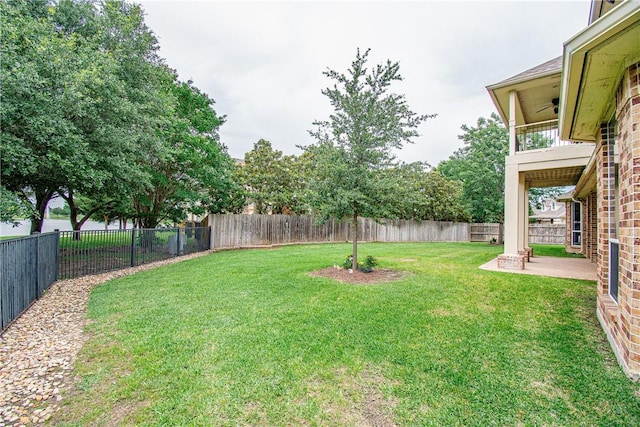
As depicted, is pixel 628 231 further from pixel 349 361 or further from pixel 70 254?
pixel 70 254

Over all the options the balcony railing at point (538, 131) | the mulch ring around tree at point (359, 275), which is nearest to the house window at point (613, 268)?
the mulch ring around tree at point (359, 275)

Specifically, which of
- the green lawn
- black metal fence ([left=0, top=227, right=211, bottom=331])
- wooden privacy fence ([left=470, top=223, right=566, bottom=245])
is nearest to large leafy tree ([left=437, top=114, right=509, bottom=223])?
wooden privacy fence ([left=470, top=223, right=566, bottom=245])

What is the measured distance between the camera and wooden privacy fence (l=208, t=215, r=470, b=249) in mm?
13922

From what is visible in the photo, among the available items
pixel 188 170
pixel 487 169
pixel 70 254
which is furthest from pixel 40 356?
pixel 487 169

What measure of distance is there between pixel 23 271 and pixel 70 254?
2.86 meters

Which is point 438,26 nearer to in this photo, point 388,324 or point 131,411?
point 388,324

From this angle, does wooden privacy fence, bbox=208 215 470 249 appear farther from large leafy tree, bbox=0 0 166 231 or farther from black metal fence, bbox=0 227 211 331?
large leafy tree, bbox=0 0 166 231

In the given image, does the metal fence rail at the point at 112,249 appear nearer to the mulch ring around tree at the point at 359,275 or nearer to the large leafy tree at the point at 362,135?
the mulch ring around tree at the point at 359,275

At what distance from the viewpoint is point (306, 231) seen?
16.6 meters

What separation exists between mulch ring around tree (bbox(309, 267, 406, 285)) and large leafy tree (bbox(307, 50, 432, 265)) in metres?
1.45

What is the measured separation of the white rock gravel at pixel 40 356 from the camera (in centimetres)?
234

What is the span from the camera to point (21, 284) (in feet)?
15.3

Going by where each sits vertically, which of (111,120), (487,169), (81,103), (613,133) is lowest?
(613,133)

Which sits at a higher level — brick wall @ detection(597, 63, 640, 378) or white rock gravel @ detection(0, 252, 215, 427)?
brick wall @ detection(597, 63, 640, 378)
